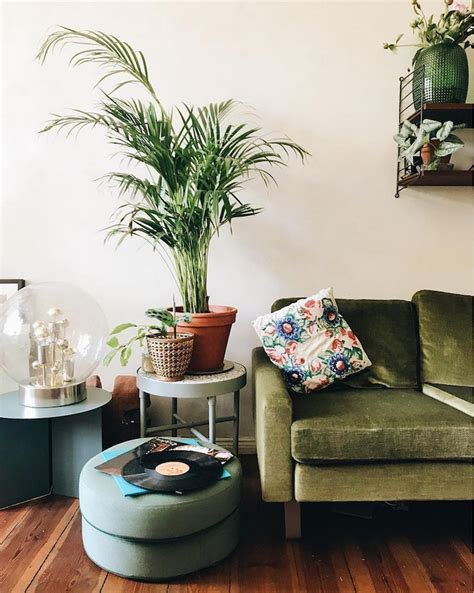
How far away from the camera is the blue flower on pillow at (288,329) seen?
6.60 ft

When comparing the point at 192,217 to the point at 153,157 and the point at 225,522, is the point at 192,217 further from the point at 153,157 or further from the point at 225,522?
the point at 225,522

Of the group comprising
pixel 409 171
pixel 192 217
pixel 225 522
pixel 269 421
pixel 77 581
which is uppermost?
pixel 409 171

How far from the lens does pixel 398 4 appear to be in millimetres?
2400

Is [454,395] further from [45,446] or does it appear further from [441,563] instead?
[45,446]

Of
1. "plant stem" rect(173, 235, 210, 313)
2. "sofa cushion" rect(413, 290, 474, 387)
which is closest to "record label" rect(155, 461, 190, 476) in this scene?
"plant stem" rect(173, 235, 210, 313)

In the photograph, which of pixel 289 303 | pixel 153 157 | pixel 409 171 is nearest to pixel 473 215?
pixel 409 171

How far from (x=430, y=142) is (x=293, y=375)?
3.97 feet

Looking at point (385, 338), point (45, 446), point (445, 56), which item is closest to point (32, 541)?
point (45, 446)

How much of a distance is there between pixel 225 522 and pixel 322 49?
7.04ft

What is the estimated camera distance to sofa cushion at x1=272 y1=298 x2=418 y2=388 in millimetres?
2125

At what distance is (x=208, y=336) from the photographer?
2.07 meters

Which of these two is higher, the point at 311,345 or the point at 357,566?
the point at 311,345

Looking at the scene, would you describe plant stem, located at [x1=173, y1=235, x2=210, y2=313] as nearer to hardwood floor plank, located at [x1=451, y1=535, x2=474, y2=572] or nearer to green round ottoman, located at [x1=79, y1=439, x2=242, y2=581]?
green round ottoman, located at [x1=79, y1=439, x2=242, y2=581]

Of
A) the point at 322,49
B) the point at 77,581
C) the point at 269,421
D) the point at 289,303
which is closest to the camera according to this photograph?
the point at 77,581
